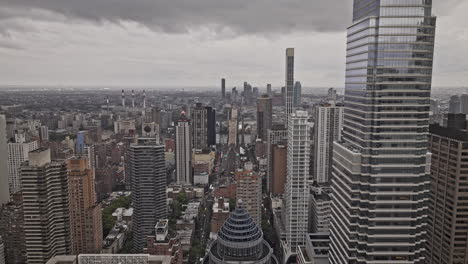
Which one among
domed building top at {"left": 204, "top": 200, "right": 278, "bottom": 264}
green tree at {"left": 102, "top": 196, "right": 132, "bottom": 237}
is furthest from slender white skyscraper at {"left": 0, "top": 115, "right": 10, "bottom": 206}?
domed building top at {"left": 204, "top": 200, "right": 278, "bottom": 264}

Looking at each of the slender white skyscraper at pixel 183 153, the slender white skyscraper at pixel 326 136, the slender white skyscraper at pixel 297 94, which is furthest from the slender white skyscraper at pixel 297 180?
the slender white skyscraper at pixel 297 94

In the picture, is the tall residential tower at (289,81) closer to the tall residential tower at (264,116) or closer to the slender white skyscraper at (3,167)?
the tall residential tower at (264,116)

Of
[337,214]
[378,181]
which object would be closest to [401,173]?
[378,181]

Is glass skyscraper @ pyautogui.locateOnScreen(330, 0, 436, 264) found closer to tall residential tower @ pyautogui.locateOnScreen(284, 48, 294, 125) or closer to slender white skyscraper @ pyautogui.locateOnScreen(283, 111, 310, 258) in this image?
slender white skyscraper @ pyautogui.locateOnScreen(283, 111, 310, 258)

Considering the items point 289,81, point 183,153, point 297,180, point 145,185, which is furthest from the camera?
point 289,81

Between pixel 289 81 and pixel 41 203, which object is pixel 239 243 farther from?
pixel 289 81

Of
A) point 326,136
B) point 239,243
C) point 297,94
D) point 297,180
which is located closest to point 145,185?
point 239,243
